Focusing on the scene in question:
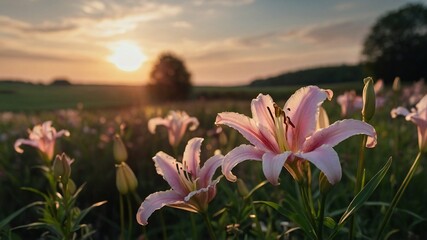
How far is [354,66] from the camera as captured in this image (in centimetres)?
4525

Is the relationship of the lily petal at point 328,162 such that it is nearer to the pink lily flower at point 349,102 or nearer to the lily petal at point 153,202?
the lily petal at point 153,202

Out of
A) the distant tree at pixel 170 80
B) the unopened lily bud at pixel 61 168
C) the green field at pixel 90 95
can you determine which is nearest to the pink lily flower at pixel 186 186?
the unopened lily bud at pixel 61 168

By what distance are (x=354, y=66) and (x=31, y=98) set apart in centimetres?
3049

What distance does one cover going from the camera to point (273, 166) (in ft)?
4.05

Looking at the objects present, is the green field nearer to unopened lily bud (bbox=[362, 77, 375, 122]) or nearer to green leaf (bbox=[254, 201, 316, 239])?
unopened lily bud (bbox=[362, 77, 375, 122])

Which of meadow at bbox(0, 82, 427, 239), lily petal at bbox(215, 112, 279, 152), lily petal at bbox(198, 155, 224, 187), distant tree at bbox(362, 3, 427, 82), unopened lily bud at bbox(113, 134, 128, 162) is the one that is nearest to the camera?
lily petal at bbox(215, 112, 279, 152)

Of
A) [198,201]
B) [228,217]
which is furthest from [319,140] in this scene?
[228,217]

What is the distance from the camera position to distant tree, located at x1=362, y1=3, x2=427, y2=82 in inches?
1400

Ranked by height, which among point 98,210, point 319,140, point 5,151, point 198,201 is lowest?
point 98,210

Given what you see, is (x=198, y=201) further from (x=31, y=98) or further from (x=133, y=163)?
(x=31, y=98)

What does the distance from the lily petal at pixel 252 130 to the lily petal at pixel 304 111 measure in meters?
0.08

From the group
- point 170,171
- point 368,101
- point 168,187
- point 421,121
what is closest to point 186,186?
point 170,171

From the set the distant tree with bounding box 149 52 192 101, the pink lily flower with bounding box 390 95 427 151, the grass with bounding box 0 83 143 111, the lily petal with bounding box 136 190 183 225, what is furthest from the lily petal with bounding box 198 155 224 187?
the distant tree with bounding box 149 52 192 101

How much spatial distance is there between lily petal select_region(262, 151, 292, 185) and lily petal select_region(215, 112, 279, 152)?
5.3 inches
